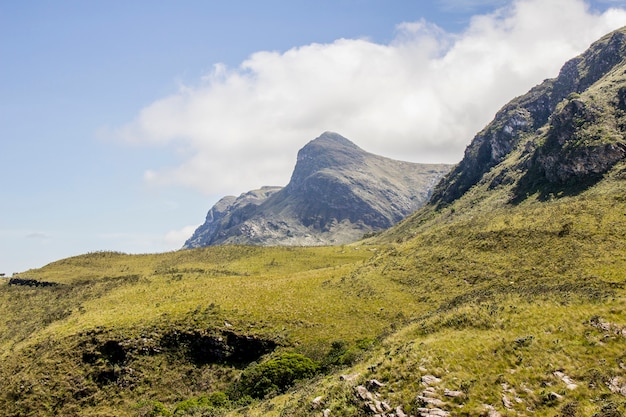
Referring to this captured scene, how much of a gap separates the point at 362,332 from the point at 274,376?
59.7 ft

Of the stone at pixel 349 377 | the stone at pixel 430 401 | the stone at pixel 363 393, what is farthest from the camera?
the stone at pixel 349 377

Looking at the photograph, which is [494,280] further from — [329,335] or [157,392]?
[157,392]

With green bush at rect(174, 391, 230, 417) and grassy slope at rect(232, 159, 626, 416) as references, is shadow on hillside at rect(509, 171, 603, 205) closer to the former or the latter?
grassy slope at rect(232, 159, 626, 416)

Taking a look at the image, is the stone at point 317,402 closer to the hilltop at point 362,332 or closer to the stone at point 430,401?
the hilltop at point 362,332

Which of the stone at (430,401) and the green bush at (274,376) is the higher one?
the stone at (430,401)

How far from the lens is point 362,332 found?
6381cm

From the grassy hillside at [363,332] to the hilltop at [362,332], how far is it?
18 centimetres

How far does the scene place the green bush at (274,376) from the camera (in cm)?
4919

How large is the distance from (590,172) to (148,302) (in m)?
138

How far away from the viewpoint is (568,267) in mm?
64500

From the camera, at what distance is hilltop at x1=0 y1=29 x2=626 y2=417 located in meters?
29.7

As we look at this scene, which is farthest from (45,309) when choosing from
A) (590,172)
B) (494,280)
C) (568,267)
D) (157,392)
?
(590,172)

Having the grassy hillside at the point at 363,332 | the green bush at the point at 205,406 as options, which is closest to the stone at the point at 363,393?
the grassy hillside at the point at 363,332

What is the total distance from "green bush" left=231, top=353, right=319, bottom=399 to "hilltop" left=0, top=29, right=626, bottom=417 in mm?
181
